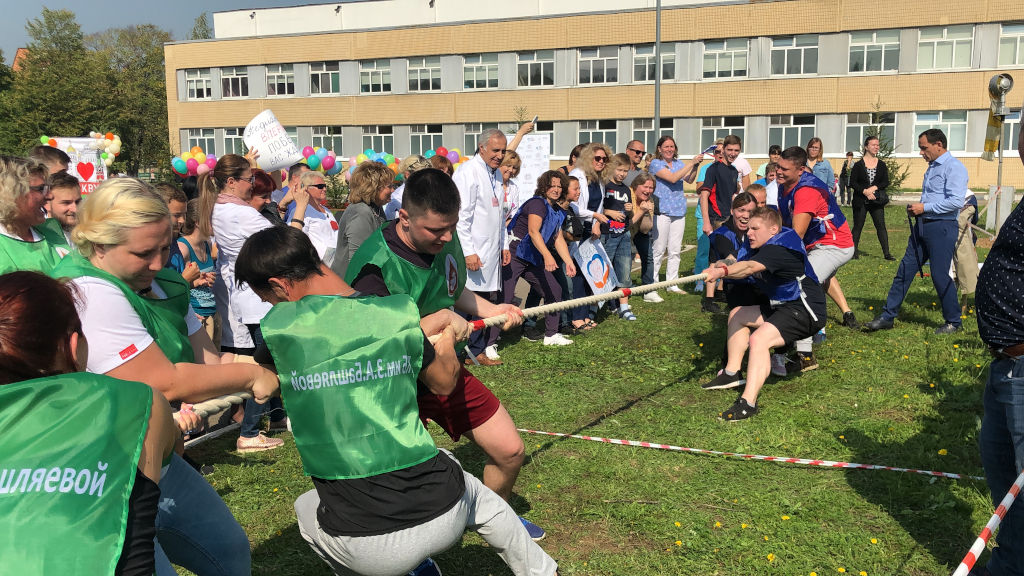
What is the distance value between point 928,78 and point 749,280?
35.9 meters

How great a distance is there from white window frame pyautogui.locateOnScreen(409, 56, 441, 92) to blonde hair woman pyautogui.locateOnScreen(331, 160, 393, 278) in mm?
40133

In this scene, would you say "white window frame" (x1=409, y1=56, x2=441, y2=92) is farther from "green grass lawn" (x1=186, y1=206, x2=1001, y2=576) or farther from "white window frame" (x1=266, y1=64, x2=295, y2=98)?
"green grass lawn" (x1=186, y1=206, x2=1001, y2=576)

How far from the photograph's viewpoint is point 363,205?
6734 millimetres

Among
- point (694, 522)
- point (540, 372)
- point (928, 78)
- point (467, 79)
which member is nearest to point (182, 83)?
point (467, 79)

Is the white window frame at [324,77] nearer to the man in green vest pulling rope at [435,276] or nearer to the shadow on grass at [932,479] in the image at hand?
the shadow on grass at [932,479]

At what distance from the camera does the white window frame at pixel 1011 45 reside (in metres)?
35.5

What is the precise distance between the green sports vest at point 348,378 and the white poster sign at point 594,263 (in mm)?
7346

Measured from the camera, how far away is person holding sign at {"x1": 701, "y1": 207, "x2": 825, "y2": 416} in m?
6.47

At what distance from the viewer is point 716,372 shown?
25.8 ft

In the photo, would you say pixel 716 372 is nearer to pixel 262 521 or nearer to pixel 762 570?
pixel 762 570

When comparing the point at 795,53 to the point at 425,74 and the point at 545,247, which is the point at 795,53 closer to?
the point at 425,74

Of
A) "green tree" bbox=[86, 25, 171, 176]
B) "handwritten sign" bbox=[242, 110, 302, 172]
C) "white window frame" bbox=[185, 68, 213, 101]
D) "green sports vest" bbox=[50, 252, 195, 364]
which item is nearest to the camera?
"green sports vest" bbox=[50, 252, 195, 364]

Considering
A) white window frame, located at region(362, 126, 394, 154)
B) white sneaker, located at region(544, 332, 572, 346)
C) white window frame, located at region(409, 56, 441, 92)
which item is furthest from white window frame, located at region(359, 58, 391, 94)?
white sneaker, located at region(544, 332, 572, 346)

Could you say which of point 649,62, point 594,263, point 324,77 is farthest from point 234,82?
point 594,263
